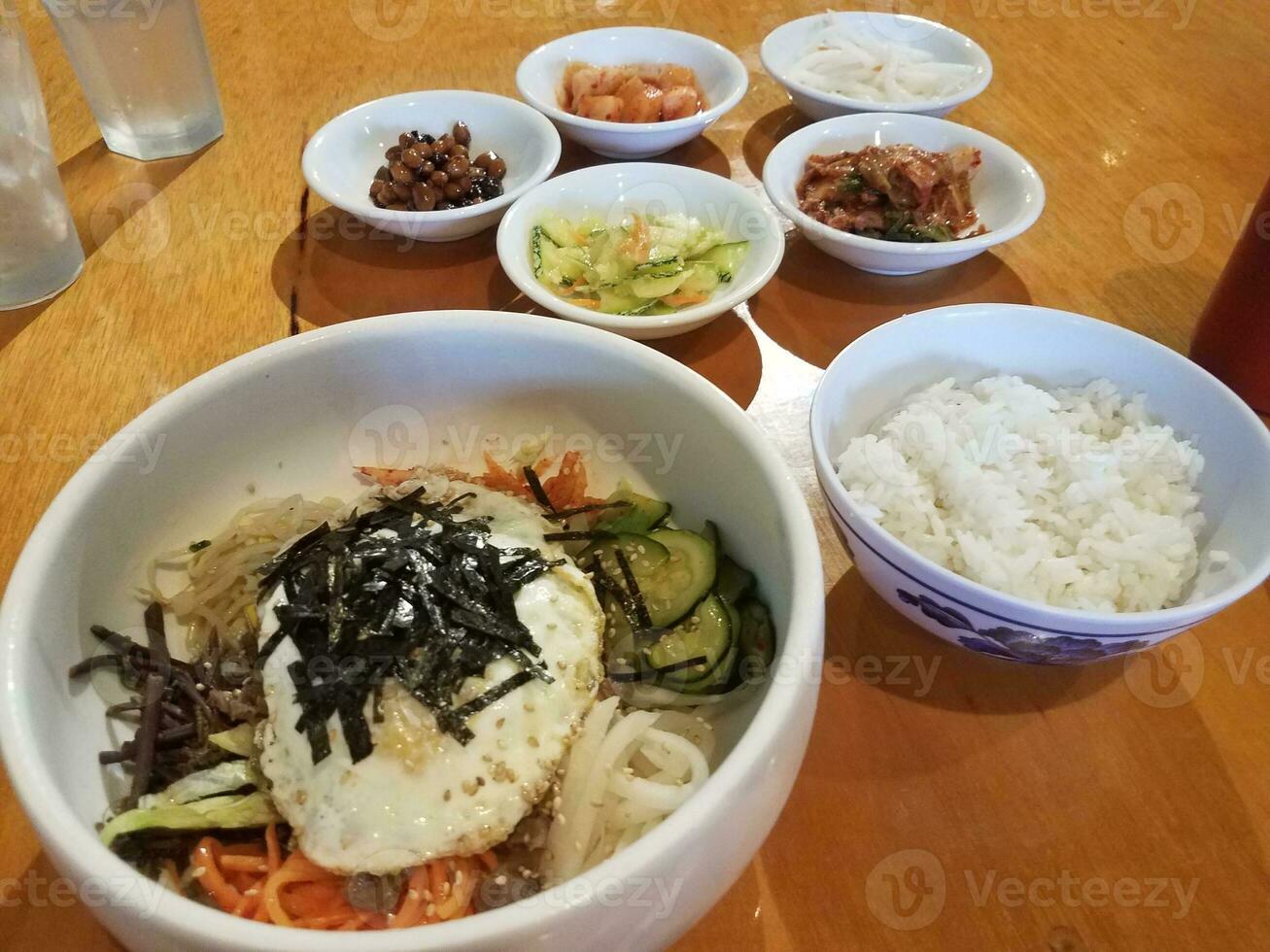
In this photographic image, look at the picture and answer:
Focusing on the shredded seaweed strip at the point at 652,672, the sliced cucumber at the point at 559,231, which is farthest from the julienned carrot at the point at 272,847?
the sliced cucumber at the point at 559,231

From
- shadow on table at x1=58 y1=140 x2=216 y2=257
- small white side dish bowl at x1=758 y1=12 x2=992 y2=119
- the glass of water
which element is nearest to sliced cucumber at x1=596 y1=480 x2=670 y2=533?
shadow on table at x1=58 y1=140 x2=216 y2=257

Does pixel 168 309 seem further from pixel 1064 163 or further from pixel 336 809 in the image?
pixel 1064 163

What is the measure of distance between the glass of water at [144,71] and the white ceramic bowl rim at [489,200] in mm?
286

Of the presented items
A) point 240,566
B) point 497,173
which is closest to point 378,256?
point 497,173

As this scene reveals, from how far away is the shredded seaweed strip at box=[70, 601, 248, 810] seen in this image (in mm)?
873

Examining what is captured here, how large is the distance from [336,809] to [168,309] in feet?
3.77

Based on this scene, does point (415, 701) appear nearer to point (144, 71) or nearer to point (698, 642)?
point (698, 642)

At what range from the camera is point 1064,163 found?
2.03 meters

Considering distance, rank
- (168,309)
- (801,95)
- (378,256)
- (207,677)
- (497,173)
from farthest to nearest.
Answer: (801,95)
(497,173)
(378,256)
(168,309)
(207,677)

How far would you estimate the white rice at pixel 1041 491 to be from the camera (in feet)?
3.59

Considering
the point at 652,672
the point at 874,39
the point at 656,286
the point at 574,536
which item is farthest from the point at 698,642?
the point at 874,39

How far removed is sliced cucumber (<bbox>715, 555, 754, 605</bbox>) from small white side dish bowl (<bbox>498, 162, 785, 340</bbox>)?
1.80 feet

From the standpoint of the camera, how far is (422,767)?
0.82 m

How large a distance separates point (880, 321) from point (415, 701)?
1.18 metres
